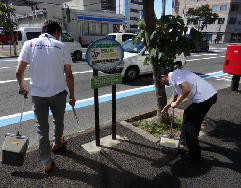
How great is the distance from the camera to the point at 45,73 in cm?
235

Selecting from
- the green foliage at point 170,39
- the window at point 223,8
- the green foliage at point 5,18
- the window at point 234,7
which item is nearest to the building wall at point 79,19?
the green foliage at point 5,18

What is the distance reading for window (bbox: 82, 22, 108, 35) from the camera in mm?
25594

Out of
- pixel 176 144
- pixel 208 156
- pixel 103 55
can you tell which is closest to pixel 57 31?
pixel 103 55

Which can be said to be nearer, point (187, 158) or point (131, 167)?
point (131, 167)

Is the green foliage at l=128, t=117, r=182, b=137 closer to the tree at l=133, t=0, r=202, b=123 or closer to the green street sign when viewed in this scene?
the tree at l=133, t=0, r=202, b=123

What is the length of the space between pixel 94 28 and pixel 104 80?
2531 centimetres

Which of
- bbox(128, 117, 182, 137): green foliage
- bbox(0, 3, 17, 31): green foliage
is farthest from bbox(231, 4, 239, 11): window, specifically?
bbox(128, 117, 182, 137): green foliage

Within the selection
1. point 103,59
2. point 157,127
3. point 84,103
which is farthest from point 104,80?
point 84,103

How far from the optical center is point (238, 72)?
634cm

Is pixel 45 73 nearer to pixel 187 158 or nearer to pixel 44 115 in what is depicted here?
pixel 44 115

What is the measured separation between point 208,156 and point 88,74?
6.90m

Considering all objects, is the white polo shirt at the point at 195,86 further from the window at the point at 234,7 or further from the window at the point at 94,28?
the window at the point at 234,7

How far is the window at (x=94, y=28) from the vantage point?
25.6m

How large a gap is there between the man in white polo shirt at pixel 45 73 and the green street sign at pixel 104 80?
353 mm
